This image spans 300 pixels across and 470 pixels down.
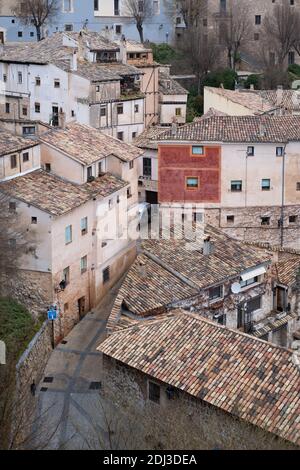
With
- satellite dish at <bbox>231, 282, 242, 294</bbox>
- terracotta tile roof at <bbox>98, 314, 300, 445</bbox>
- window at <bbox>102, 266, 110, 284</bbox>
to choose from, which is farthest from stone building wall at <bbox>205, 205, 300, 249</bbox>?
terracotta tile roof at <bbox>98, 314, 300, 445</bbox>

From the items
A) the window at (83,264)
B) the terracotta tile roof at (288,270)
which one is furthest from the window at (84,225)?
the terracotta tile roof at (288,270)

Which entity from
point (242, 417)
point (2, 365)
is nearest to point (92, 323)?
point (2, 365)

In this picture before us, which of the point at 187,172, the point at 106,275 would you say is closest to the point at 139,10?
the point at 187,172

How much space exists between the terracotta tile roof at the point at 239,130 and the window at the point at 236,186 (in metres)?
2.12

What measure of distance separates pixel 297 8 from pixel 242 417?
63749 mm

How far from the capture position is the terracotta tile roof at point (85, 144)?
3728 cm

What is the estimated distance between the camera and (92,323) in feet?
118

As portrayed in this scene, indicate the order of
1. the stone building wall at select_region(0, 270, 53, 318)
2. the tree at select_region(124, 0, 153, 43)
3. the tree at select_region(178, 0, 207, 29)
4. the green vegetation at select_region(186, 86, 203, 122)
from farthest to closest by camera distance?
1. the tree at select_region(178, 0, 207, 29)
2. the tree at select_region(124, 0, 153, 43)
3. the green vegetation at select_region(186, 86, 203, 122)
4. the stone building wall at select_region(0, 270, 53, 318)

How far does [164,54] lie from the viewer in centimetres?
7669

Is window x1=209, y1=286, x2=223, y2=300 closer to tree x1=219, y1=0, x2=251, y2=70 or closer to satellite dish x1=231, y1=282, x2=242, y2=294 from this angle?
satellite dish x1=231, y1=282, x2=242, y2=294

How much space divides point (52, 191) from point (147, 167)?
45.8ft

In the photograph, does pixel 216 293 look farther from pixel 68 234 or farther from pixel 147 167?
pixel 147 167

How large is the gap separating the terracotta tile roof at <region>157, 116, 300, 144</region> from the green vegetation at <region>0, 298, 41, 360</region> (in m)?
14.4

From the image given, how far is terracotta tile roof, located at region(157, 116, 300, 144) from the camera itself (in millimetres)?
44625
